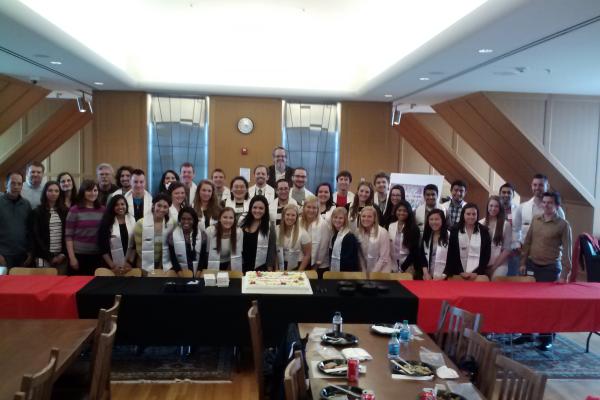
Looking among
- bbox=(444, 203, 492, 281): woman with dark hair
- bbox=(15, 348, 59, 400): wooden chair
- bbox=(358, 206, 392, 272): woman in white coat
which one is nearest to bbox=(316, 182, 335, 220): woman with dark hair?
bbox=(358, 206, 392, 272): woman in white coat

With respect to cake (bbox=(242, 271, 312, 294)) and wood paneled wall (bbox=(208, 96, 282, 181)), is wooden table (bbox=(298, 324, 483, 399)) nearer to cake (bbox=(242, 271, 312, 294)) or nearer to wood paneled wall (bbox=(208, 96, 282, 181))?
cake (bbox=(242, 271, 312, 294))

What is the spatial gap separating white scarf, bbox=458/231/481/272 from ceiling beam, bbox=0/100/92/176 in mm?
9392

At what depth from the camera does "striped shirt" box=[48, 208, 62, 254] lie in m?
5.47

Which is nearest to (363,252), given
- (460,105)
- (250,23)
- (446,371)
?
(446,371)

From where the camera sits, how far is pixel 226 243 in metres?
5.02

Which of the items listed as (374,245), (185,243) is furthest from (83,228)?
(374,245)

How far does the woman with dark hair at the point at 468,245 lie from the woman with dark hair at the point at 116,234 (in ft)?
10.9

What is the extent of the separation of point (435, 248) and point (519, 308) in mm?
1177

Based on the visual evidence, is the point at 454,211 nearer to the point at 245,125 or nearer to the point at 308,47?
the point at 308,47

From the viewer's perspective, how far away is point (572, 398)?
4148 millimetres

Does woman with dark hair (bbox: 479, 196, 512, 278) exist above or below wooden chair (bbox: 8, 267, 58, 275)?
above

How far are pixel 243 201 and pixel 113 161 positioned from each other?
396 centimetres

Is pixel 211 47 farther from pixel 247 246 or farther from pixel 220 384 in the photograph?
pixel 220 384

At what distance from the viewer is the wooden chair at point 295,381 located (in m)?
2.21
